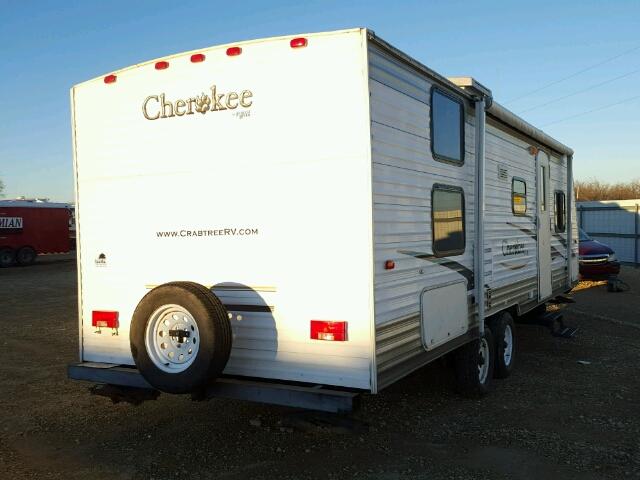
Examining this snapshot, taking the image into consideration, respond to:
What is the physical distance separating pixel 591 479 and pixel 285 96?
344 centimetres

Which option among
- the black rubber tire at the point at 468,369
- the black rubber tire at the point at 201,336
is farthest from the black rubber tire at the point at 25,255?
the black rubber tire at the point at 468,369

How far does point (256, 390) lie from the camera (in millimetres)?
4215

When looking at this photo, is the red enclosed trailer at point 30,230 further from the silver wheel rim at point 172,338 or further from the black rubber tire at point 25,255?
the silver wheel rim at point 172,338

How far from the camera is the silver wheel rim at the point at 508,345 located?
270 inches

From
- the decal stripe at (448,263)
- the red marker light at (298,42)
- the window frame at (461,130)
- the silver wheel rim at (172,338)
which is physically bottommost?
the silver wheel rim at (172,338)

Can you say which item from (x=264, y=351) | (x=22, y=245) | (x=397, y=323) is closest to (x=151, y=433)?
(x=264, y=351)

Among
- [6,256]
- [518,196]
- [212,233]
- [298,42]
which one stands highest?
[298,42]

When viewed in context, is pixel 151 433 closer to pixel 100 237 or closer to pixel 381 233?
pixel 100 237

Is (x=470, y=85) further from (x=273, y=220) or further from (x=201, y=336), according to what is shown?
(x=201, y=336)

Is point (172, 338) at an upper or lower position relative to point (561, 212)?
lower

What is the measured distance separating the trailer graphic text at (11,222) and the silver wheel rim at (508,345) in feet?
83.9

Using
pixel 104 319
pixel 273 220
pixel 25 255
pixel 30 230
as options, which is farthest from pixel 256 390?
pixel 30 230

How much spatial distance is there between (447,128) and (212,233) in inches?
91.4

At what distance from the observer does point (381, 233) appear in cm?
414
